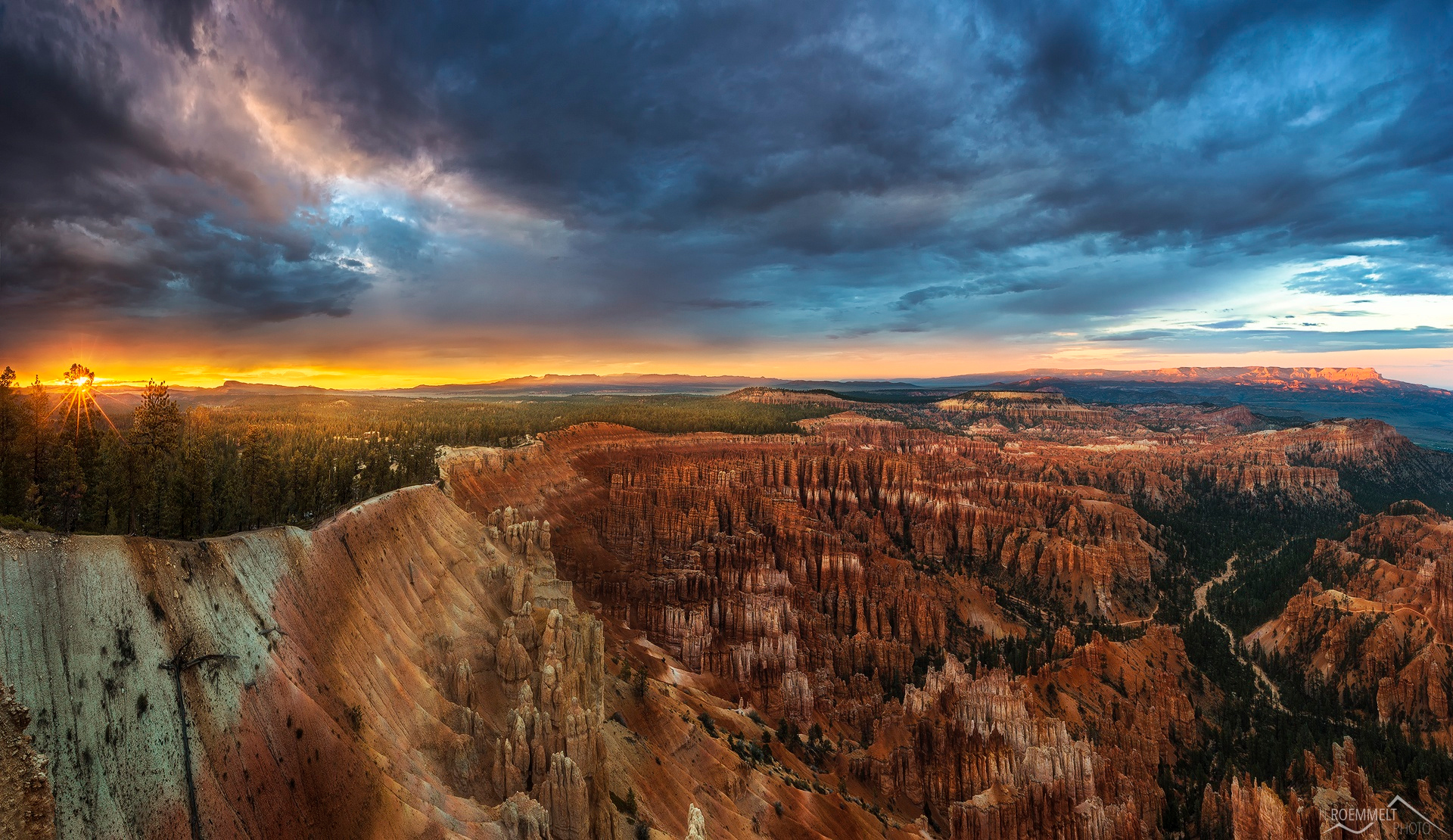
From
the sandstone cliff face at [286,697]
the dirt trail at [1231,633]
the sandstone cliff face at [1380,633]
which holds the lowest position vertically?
the dirt trail at [1231,633]

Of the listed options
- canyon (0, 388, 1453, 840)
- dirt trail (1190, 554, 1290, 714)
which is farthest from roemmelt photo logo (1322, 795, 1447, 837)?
dirt trail (1190, 554, 1290, 714)

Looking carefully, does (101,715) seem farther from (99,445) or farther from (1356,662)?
(1356,662)

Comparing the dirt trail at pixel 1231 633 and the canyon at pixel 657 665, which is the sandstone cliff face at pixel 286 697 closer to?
the canyon at pixel 657 665

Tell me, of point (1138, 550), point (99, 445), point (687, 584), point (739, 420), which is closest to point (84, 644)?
point (99, 445)

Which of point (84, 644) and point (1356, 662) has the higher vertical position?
point (84, 644)

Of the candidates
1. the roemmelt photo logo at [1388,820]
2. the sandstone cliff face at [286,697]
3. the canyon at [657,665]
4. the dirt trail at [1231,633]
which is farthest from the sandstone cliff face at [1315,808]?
the sandstone cliff face at [286,697]

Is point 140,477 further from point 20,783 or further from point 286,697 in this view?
point 20,783
